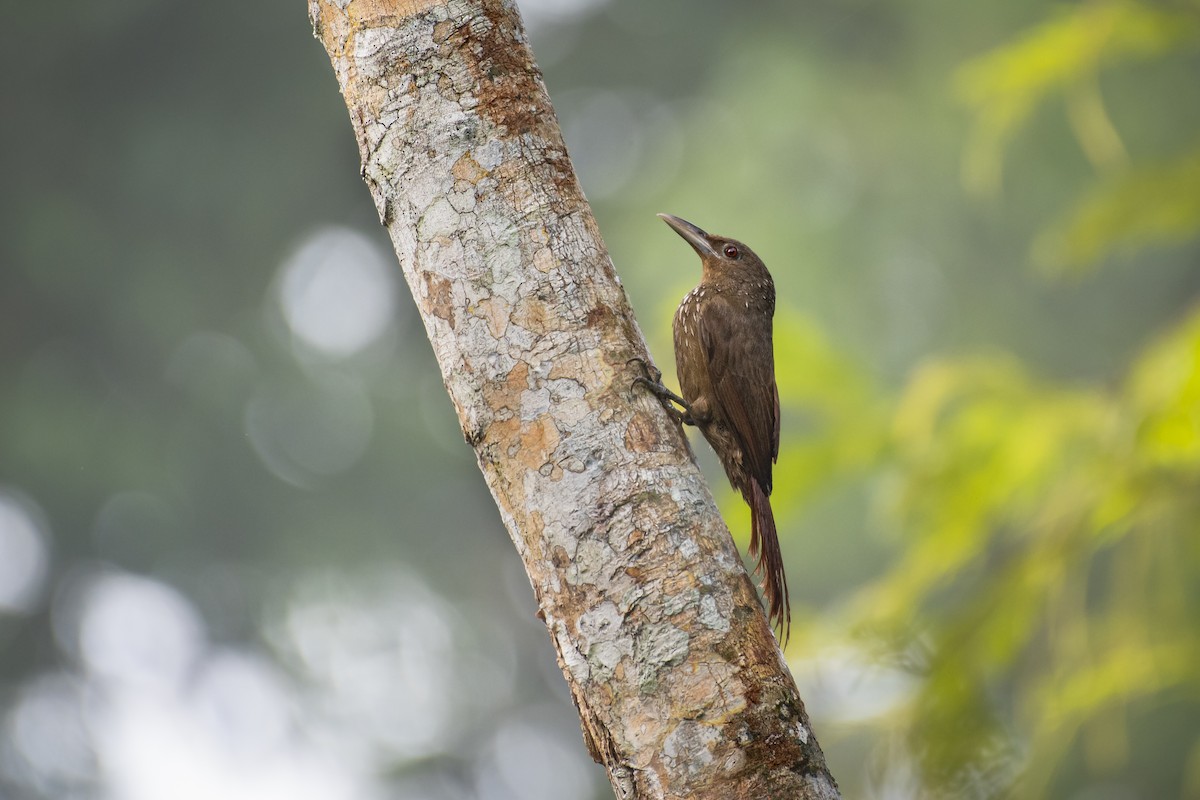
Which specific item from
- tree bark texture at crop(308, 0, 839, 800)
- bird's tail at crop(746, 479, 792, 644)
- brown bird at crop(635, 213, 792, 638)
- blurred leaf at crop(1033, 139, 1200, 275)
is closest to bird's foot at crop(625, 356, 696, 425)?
tree bark texture at crop(308, 0, 839, 800)

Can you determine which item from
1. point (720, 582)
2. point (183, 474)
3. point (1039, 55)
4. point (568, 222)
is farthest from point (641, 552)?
point (183, 474)

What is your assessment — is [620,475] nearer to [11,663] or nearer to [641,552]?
[641,552]

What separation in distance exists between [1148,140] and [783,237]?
256 centimetres

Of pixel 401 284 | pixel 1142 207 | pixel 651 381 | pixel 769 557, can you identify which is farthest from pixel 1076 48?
pixel 401 284

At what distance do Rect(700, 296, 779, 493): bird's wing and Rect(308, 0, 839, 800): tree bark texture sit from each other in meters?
1.11

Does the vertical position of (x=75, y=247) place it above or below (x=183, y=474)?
above

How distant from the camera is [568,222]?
1808 millimetres

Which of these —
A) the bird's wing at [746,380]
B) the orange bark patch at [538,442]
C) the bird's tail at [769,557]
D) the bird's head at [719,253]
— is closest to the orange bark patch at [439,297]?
the orange bark patch at [538,442]

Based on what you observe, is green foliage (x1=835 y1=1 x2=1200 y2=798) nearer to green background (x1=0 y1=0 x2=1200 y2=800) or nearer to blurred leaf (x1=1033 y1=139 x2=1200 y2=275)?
blurred leaf (x1=1033 y1=139 x2=1200 y2=275)

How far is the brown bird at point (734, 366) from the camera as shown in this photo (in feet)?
9.45

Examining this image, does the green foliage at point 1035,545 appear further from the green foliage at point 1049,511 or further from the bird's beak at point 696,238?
the bird's beak at point 696,238

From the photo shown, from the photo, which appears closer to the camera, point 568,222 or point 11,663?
point 568,222

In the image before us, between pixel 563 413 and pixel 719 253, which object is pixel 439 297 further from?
pixel 719 253

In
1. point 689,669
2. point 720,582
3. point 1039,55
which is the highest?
point 1039,55
